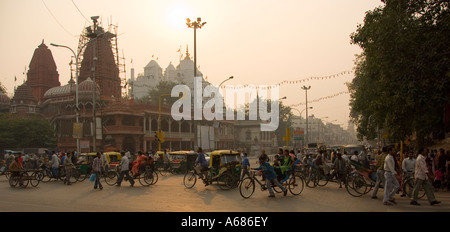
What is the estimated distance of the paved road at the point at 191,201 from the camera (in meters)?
10.4

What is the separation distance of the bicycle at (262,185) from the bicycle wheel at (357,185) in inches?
65.8

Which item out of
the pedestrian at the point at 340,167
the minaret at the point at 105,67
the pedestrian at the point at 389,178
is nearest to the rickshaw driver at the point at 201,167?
the pedestrian at the point at 340,167

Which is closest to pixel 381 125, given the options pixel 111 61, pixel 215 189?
pixel 215 189

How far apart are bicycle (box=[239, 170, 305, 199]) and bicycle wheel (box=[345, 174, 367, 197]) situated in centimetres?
167

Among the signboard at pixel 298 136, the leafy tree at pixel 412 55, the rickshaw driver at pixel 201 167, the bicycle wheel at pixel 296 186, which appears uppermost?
the leafy tree at pixel 412 55

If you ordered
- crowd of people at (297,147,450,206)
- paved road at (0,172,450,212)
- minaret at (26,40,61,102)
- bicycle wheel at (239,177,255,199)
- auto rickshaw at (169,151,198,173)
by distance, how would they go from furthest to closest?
minaret at (26,40,61,102)
auto rickshaw at (169,151,198,173)
bicycle wheel at (239,177,255,199)
crowd of people at (297,147,450,206)
paved road at (0,172,450,212)

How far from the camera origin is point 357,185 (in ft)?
41.4

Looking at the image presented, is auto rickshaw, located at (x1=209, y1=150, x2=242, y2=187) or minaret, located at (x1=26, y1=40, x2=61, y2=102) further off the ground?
minaret, located at (x1=26, y1=40, x2=61, y2=102)

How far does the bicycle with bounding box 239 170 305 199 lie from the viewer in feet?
41.1

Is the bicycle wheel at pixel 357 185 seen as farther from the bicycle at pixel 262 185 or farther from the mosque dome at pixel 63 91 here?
the mosque dome at pixel 63 91

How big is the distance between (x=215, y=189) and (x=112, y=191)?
13.9ft

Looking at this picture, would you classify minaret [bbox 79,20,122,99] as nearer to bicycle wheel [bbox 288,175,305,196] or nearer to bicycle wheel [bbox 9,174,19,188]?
bicycle wheel [bbox 9,174,19,188]

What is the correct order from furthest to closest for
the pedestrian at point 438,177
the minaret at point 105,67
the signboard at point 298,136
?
the minaret at point 105,67 → the signboard at point 298,136 → the pedestrian at point 438,177

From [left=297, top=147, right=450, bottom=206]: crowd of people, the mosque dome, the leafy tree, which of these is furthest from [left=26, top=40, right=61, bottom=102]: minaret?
the leafy tree
